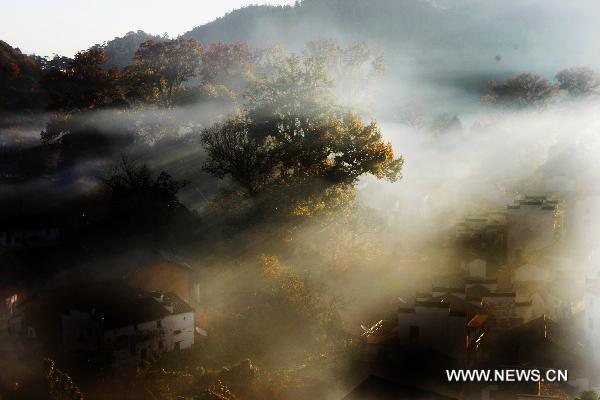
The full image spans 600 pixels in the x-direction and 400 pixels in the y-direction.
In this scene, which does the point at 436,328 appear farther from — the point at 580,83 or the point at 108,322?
the point at 580,83

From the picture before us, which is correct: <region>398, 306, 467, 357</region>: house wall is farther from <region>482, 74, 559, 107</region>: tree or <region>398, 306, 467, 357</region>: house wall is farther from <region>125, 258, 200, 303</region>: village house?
<region>482, 74, 559, 107</region>: tree

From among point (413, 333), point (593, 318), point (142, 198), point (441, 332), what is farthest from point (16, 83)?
point (593, 318)

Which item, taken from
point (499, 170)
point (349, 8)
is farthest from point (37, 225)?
point (349, 8)

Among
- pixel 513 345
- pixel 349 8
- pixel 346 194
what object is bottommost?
pixel 513 345

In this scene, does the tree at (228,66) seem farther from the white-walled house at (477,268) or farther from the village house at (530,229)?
the white-walled house at (477,268)

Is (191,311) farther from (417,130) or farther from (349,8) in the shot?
(349,8)

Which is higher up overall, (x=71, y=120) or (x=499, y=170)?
(x=71, y=120)

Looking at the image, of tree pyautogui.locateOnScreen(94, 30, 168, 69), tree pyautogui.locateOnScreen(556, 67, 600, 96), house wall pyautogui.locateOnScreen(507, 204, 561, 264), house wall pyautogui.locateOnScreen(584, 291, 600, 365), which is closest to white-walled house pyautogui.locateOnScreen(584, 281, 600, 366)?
house wall pyautogui.locateOnScreen(584, 291, 600, 365)
